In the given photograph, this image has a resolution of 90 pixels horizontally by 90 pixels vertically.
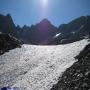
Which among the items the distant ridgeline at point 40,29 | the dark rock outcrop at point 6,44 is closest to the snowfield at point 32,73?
the dark rock outcrop at point 6,44

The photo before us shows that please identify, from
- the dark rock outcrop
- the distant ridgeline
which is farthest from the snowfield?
the distant ridgeline

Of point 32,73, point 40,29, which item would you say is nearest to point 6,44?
point 32,73

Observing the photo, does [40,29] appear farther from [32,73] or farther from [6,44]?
[32,73]

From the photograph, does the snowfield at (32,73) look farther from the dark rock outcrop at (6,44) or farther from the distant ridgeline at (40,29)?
the distant ridgeline at (40,29)

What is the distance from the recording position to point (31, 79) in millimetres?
24781

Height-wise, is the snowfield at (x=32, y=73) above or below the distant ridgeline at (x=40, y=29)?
below

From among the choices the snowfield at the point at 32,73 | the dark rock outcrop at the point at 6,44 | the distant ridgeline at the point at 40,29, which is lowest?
the snowfield at the point at 32,73

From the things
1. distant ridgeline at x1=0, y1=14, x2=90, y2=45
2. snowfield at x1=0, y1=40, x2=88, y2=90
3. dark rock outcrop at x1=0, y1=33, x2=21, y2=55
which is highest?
distant ridgeline at x1=0, y1=14, x2=90, y2=45

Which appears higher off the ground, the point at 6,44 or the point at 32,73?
the point at 6,44

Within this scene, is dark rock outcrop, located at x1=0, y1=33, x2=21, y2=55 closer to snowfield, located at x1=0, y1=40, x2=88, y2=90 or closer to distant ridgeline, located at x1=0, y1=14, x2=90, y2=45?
snowfield, located at x1=0, y1=40, x2=88, y2=90

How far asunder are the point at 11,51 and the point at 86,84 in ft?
114

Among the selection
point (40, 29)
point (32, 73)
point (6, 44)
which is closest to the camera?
point (32, 73)

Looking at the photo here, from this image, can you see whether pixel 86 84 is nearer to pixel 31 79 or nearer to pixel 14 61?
pixel 31 79

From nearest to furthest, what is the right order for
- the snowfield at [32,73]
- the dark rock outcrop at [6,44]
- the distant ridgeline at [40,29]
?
1. the snowfield at [32,73]
2. the dark rock outcrop at [6,44]
3. the distant ridgeline at [40,29]
